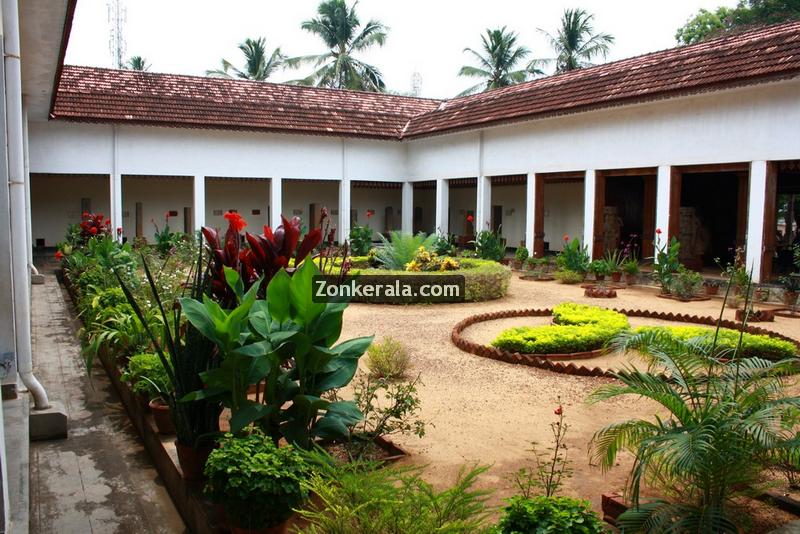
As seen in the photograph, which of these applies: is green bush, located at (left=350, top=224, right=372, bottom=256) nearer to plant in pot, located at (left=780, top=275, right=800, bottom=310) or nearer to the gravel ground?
the gravel ground

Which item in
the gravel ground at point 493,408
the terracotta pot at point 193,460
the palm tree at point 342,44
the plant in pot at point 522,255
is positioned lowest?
the gravel ground at point 493,408

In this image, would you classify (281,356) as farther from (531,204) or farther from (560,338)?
(531,204)

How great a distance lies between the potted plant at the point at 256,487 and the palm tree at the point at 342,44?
35789 millimetres

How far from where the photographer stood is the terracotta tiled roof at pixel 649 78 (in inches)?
502

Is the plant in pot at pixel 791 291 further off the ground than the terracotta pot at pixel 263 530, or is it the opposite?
the plant in pot at pixel 791 291

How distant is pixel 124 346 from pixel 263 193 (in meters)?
20.4

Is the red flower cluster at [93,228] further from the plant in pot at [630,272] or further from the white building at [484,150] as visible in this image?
the plant in pot at [630,272]

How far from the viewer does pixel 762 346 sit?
294 inches

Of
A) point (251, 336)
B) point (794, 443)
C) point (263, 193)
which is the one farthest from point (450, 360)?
point (263, 193)

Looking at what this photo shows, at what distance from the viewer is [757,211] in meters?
13.2

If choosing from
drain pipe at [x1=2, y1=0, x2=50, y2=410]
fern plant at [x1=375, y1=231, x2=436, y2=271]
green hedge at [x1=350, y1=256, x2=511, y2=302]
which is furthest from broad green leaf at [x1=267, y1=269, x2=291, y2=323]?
fern plant at [x1=375, y1=231, x2=436, y2=271]

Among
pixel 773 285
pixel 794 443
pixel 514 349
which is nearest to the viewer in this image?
pixel 794 443

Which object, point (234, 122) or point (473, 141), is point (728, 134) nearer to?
point (473, 141)

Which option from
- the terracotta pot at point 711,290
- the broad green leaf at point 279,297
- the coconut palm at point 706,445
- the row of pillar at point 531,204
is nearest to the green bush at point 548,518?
the coconut palm at point 706,445
